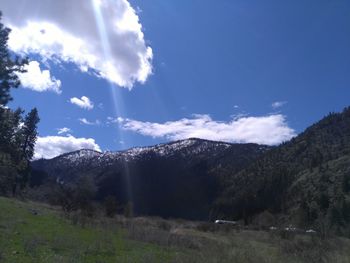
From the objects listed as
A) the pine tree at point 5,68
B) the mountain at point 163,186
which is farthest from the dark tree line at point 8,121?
the mountain at point 163,186

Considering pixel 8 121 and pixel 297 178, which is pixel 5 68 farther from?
pixel 297 178

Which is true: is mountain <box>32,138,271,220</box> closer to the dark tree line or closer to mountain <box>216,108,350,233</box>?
mountain <box>216,108,350,233</box>

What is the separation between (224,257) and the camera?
562 inches

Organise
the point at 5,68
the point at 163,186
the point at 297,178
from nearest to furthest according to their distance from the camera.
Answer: the point at 5,68 < the point at 297,178 < the point at 163,186

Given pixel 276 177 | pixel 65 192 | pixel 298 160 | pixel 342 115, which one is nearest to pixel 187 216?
pixel 276 177

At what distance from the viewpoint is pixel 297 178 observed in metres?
130

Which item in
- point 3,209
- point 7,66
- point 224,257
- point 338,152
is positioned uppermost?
point 338,152

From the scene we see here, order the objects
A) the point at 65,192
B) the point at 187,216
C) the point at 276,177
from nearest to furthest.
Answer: the point at 65,192 < the point at 276,177 < the point at 187,216

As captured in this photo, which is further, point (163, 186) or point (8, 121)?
point (163, 186)

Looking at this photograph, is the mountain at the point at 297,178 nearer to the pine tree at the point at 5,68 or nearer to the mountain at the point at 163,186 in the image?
the mountain at the point at 163,186

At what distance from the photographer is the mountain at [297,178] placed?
97438mm

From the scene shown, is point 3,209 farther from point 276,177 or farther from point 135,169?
point 135,169

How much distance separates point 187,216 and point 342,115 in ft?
232

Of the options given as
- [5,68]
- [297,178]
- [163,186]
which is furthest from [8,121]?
[163,186]
